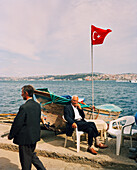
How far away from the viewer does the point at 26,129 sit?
2996mm

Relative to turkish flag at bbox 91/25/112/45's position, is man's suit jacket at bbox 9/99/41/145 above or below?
below

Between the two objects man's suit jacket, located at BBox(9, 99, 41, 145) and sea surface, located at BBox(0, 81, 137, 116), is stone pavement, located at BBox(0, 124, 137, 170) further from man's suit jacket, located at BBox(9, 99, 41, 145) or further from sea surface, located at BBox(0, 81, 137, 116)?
sea surface, located at BBox(0, 81, 137, 116)

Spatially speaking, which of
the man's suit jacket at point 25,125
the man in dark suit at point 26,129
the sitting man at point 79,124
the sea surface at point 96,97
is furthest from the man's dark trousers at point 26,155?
the sea surface at point 96,97

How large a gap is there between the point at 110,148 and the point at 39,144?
2.04 metres

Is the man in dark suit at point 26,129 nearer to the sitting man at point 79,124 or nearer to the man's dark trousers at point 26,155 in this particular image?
the man's dark trousers at point 26,155

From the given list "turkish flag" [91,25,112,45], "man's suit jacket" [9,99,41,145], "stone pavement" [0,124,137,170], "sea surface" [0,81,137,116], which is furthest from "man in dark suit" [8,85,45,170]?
"sea surface" [0,81,137,116]

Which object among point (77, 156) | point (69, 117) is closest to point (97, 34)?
point (69, 117)

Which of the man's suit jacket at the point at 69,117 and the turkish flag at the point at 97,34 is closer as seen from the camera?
the man's suit jacket at the point at 69,117

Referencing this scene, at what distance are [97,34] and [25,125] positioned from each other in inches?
181

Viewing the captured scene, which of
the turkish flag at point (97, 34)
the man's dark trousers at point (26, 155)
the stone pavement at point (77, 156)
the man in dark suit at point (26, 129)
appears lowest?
the stone pavement at point (77, 156)

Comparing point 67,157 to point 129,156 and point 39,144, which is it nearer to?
point 39,144

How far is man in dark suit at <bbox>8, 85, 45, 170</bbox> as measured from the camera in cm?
293

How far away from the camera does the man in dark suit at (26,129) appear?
2932 mm

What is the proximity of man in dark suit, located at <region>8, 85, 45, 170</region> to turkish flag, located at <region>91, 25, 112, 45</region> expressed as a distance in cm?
403
